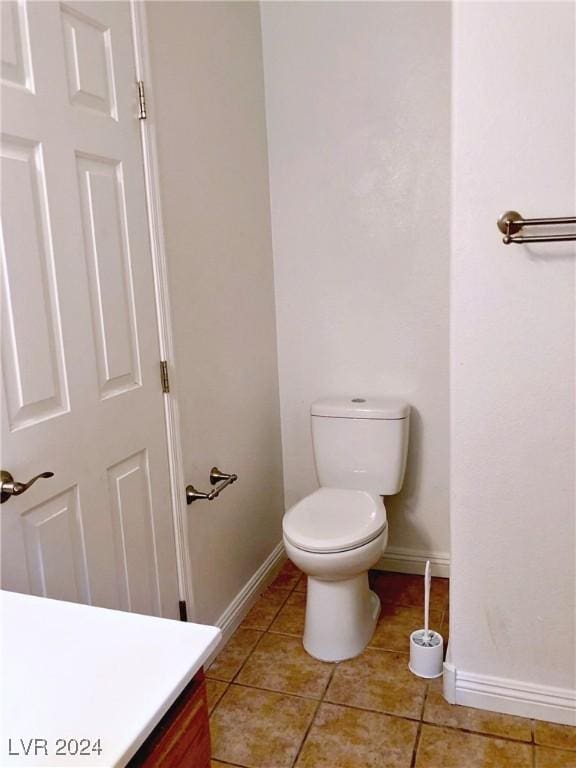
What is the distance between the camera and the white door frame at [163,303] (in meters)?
1.54

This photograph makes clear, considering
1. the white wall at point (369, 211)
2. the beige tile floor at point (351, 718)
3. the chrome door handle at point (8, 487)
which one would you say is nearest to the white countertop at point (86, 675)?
the chrome door handle at point (8, 487)

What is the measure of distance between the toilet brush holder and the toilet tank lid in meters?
0.75

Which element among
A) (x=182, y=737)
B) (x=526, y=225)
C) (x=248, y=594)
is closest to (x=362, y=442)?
(x=248, y=594)

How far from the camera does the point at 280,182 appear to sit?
2391mm

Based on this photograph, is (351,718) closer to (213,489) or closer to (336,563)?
(336,563)

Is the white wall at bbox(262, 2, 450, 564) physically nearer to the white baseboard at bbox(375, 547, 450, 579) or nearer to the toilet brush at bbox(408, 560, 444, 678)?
the white baseboard at bbox(375, 547, 450, 579)

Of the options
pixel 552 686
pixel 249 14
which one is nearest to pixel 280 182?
pixel 249 14

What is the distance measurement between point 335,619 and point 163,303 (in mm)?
1138

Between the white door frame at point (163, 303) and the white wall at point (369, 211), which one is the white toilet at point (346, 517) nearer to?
the white wall at point (369, 211)

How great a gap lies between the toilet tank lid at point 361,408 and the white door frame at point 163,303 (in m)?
0.69

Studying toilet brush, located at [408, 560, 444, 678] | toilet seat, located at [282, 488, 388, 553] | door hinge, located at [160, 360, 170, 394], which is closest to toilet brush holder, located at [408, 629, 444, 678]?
toilet brush, located at [408, 560, 444, 678]

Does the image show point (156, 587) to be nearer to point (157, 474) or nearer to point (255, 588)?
point (157, 474)

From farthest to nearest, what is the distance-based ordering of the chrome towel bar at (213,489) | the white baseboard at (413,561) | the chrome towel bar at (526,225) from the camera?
1. the white baseboard at (413,561)
2. the chrome towel bar at (213,489)
3. the chrome towel bar at (526,225)

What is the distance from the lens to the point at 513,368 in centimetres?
152
